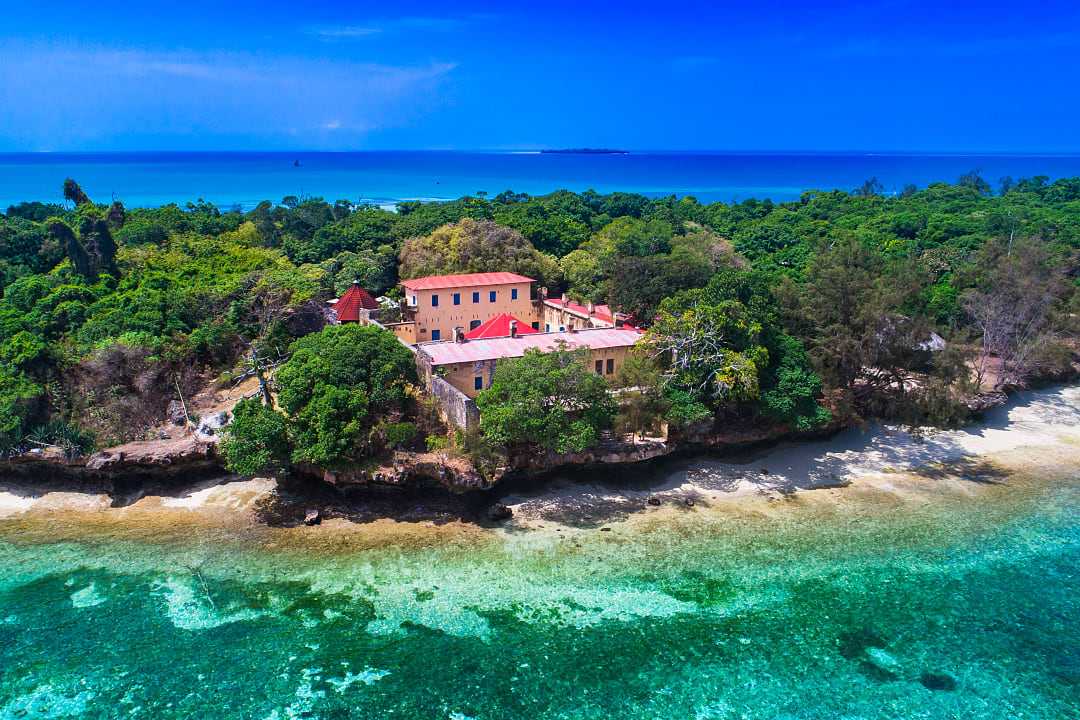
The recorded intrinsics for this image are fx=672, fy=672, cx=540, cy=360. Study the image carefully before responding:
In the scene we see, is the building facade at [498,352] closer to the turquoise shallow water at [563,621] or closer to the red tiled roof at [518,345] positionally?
the red tiled roof at [518,345]

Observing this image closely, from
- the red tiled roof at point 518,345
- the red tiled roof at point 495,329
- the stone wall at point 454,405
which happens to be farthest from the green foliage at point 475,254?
the stone wall at point 454,405

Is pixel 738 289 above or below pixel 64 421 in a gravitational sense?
above

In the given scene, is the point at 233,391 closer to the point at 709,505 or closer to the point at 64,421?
the point at 64,421

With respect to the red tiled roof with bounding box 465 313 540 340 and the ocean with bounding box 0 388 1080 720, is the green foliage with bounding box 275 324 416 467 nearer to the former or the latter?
the ocean with bounding box 0 388 1080 720

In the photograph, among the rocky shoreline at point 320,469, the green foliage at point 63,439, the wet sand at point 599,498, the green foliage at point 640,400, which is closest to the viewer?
the wet sand at point 599,498

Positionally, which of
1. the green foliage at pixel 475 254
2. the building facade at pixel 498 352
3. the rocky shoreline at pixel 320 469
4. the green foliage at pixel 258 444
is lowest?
the rocky shoreline at pixel 320 469

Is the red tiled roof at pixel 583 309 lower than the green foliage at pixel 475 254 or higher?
lower

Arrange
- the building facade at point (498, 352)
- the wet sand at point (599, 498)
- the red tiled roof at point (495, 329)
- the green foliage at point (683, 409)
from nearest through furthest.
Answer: the wet sand at point (599, 498)
the green foliage at point (683, 409)
the building facade at point (498, 352)
the red tiled roof at point (495, 329)

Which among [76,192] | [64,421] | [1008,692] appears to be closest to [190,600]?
[64,421]
